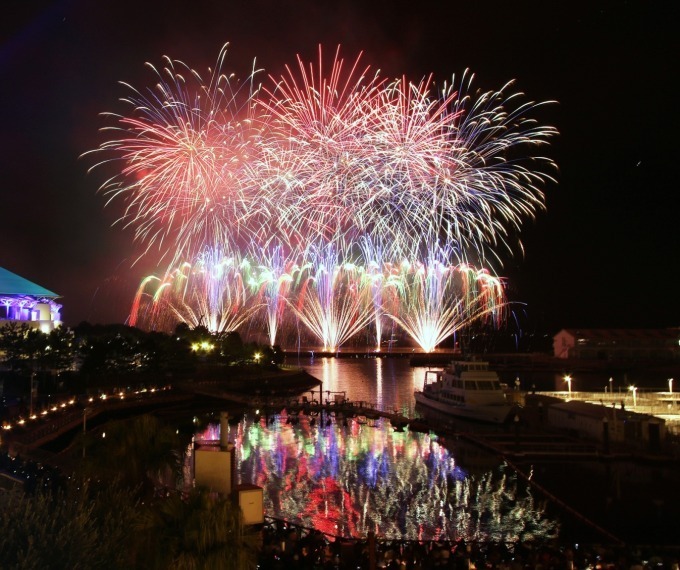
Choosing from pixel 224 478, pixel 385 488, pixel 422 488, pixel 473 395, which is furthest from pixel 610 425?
pixel 224 478

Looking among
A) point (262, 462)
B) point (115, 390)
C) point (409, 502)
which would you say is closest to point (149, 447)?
point (409, 502)

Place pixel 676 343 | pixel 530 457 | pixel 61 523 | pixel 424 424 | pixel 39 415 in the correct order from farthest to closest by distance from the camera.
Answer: pixel 676 343
pixel 424 424
pixel 39 415
pixel 530 457
pixel 61 523

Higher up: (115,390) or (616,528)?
(115,390)

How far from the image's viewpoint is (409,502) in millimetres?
22281

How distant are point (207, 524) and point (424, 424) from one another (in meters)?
30.0

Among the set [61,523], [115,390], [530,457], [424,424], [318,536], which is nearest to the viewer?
[61,523]

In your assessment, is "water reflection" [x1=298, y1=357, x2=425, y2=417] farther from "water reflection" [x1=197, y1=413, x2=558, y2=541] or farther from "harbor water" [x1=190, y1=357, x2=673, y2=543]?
"harbor water" [x1=190, y1=357, x2=673, y2=543]

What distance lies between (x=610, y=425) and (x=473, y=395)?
9.43m

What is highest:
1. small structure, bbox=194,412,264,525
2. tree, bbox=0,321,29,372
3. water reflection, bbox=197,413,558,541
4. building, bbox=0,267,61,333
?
building, bbox=0,267,61,333

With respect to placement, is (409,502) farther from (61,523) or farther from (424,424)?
(61,523)

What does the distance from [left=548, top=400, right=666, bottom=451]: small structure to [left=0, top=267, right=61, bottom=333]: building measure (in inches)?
1758

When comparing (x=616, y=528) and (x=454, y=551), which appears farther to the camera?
(x=616, y=528)

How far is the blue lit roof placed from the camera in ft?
195

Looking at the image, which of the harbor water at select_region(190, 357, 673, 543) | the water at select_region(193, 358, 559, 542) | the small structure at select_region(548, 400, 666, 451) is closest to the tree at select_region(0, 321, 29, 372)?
the water at select_region(193, 358, 559, 542)
